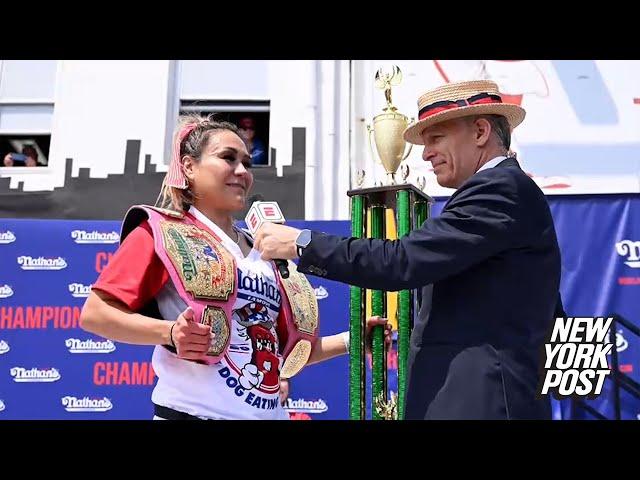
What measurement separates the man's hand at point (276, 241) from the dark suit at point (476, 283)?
6cm

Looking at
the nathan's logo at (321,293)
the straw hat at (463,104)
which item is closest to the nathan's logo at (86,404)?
the nathan's logo at (321,293)

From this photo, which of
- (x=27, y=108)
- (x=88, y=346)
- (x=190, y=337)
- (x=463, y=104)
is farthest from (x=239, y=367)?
(x=27, y=108)

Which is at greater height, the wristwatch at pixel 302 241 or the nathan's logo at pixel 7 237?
the nathan's logo at pixel 7 237

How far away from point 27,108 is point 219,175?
514 centimetres

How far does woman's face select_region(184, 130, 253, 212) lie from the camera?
7.04 ft

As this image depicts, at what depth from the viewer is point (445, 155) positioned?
1.99 meters

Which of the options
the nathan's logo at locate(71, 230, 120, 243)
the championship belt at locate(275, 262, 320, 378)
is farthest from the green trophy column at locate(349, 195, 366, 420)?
the nathan's logo at locate(71, 230, 120, 243)

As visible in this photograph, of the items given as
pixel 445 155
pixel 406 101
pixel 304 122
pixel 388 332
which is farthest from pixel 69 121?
pixel 445 155

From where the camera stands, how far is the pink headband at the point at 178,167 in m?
2.15

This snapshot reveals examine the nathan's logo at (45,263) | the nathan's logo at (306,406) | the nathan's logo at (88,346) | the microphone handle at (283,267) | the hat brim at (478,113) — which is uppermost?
the nathan's logo at (45,263)

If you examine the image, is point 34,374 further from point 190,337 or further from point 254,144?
point 190,337

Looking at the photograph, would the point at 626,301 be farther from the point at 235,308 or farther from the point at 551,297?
the point at 235,308

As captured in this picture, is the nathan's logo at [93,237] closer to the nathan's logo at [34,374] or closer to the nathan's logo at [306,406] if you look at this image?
the nathan's logo at [34,374]

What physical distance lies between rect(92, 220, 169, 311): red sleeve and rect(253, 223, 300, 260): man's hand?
0.30 meters
